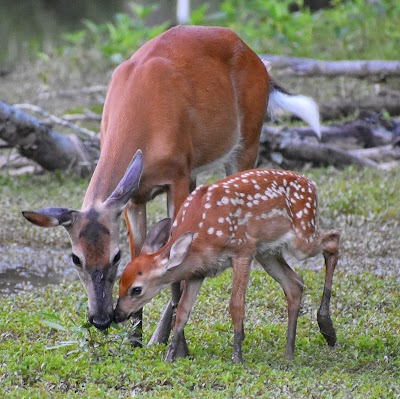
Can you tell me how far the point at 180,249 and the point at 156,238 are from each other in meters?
0.27

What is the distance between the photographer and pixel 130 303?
571 centimetres

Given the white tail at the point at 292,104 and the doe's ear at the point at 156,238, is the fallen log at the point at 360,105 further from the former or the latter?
the doe's ear at the point at 156,238

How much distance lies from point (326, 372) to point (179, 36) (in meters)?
2.68

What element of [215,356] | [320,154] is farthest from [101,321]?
[320,154]

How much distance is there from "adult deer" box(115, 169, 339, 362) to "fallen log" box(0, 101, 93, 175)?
4584 millimetres

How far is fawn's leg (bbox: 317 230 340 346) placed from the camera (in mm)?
6211

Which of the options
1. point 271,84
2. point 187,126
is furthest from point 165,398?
point 271,84

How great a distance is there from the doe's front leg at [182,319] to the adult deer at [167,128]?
390mm

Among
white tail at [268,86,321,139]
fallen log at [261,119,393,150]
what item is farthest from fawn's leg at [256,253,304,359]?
fallen log at [261,119,393,150]

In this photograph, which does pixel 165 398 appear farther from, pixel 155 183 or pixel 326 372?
pixel 155 183

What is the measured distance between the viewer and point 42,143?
10.4 meters

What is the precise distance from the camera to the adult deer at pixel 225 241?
572cm

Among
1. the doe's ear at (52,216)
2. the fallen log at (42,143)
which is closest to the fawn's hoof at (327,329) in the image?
the doe's ear at (52,216)

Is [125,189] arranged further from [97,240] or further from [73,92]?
[73,92]
